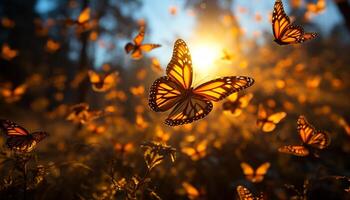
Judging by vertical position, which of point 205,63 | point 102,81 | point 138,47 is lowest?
point 102,81

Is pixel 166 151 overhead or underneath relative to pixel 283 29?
underneath

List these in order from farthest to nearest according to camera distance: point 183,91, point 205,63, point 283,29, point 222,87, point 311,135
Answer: point 205,63
point 311,135
point 283,29
point 183,91
point 222,87

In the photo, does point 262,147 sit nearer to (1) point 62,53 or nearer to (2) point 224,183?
(2) point 224,183

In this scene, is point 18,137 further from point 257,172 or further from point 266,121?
point 257,172

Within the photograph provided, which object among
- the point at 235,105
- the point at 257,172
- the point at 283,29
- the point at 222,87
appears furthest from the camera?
the point at 257,172

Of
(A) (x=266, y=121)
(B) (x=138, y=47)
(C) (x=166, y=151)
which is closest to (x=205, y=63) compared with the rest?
(B) (x=138, y=47)


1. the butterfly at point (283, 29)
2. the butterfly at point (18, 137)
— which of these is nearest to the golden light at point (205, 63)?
the butterfly at point (283, 29)

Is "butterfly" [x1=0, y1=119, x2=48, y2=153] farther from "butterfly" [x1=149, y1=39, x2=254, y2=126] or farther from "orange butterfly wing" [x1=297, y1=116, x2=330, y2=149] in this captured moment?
"orange butterfly wing" [x1=297, y1=116, x2=330, y2=149]
